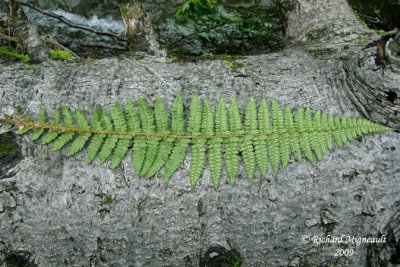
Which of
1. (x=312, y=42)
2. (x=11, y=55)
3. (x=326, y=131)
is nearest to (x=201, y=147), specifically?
(x=326, y=131)

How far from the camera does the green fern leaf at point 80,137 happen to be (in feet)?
7.43

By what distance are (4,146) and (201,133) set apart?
1086mm

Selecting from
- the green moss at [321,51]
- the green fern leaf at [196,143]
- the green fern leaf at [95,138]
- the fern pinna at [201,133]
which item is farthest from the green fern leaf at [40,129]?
the green moss at [321,51]

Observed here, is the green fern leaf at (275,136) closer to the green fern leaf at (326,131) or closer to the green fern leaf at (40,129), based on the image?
the green fern leaf at (326,131)

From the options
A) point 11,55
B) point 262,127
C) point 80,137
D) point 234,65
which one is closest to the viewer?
point 80,137

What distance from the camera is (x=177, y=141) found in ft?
7.82

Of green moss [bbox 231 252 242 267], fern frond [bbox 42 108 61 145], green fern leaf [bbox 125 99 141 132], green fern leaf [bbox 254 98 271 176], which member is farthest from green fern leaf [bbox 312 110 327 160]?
fern frond [bbox 42 108 61 145]

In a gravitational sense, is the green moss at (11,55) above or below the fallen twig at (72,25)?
below

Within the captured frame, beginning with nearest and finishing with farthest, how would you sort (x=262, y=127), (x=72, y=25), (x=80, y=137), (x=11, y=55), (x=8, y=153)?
(x=8, y=153)
(x=80, y=137)
(x=262, y=127)
(x=11, y=55)
(x=72, y=25)

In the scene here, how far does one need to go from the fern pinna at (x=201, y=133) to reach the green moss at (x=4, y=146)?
0.38 feet

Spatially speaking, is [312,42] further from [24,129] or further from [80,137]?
[24,129]

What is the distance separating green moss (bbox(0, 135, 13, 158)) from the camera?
2.20m

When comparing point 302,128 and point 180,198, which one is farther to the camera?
point 302,128

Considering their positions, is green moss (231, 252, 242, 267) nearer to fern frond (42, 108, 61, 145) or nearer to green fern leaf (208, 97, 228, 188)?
green fern leaf (208, 97, 228, 188)
